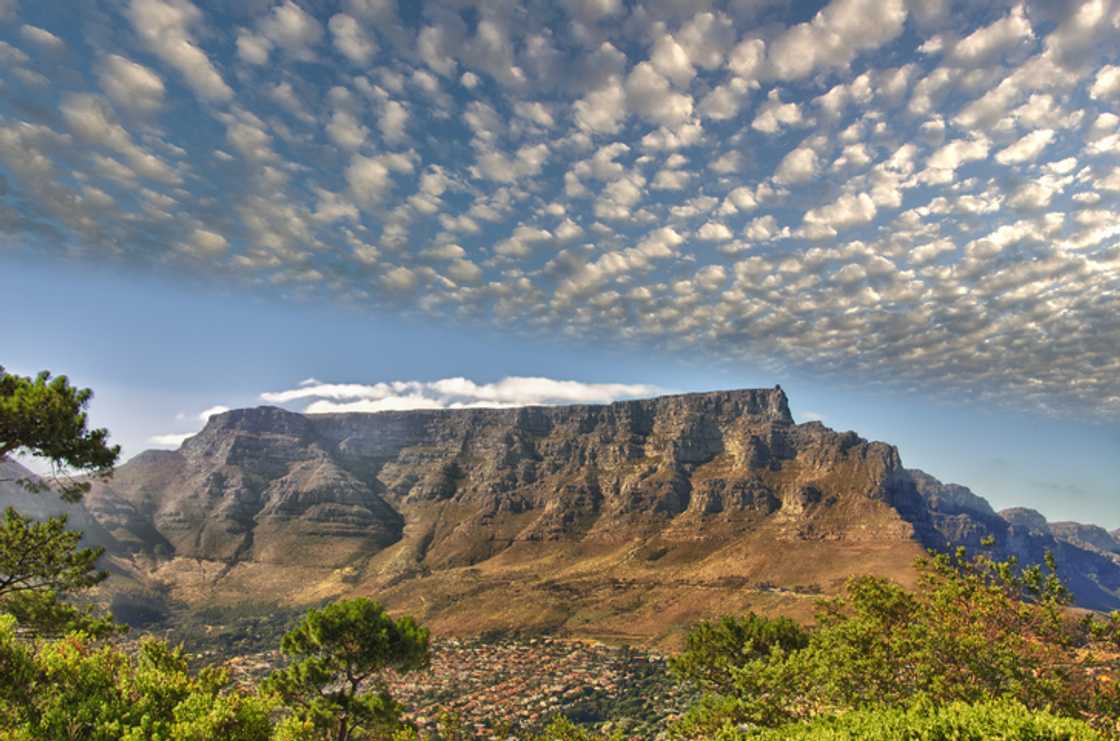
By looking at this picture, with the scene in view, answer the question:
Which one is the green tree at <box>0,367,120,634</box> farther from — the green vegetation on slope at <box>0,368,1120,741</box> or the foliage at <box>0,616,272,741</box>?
the foliage at <box>0,616,272,741</box>

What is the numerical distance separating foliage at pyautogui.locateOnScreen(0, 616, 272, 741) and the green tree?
9.17m

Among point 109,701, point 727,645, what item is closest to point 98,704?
point 109,701

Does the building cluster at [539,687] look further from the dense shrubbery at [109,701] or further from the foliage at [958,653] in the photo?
the dense shrubbery at [109,701]

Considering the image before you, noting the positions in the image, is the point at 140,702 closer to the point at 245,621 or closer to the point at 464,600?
the point at 464,600

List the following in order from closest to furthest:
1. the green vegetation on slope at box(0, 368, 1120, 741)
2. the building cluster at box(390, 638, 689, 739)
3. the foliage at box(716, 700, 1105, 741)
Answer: the green vegetation on slope at box(0, 368, 1120, 741), the foliage at box(716, 700, 1105, 741), the building cluster at box(390, 638, 689, 739)

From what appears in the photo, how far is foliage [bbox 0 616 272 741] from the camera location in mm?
14305

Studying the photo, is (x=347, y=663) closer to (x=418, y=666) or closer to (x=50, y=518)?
(x=418, y=666)

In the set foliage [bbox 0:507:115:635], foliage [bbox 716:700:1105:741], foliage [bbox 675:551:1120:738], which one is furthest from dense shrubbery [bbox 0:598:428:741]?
foliage [bbox 675:551:1120:738]

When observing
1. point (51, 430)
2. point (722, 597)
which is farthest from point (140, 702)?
point (722, 597)

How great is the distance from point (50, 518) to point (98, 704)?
579 inches

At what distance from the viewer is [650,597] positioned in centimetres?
16800

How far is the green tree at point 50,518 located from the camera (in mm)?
21188

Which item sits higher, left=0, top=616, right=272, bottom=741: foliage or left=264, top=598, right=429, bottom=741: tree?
left=0, top=616, right=272, bottom=741: foliage

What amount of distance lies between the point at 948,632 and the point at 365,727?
3405 cm
